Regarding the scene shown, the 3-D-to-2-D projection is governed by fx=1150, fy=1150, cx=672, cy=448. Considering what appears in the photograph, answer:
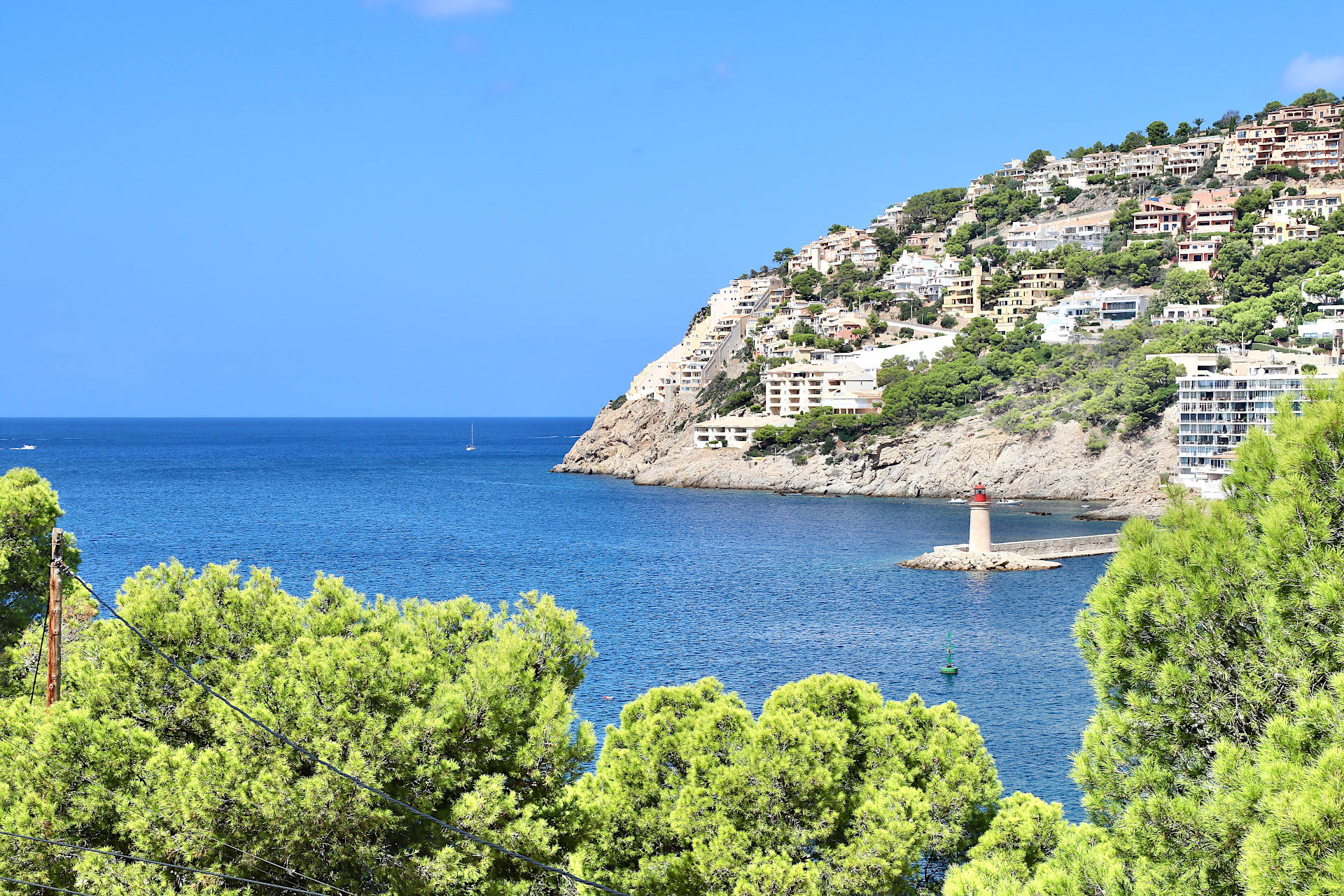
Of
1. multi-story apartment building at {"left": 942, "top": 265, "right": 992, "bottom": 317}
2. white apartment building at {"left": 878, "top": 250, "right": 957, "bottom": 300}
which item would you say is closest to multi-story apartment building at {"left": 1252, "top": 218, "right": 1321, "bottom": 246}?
multi-story apartment building at {"left": 942, "top": 265, "right": 992, "bottom": 317}

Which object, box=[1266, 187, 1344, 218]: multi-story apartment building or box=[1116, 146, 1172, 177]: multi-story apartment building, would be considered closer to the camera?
box=[1266, 187, 1344, 218]: multi-story apartment building

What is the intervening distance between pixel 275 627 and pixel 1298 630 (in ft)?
30.7

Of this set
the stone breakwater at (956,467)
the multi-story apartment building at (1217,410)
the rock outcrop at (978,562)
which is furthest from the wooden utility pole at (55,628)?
the stone breakwater at (956,467)

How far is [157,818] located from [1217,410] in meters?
58.8

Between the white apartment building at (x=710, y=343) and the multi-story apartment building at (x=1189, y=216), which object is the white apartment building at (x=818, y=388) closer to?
the white apartment building at (x=710, y=343)

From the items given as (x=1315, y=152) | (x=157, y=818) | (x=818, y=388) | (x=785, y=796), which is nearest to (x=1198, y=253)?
(x=1315, y=152)

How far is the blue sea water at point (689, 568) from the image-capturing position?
89.4 ft

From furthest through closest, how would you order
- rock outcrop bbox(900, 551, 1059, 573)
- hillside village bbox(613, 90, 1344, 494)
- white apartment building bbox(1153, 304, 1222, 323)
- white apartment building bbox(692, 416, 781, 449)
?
white apartment building bbox(692, 416, 781, 449) → white apartment building bbox(1153, 304, 1222, 323) → hillside village bbox(613, 90, 1344, 494) → rock outcrop bbox(900, 551, 1059, 573)

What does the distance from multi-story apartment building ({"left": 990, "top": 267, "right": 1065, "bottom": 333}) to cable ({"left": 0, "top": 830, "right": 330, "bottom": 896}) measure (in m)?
88.0

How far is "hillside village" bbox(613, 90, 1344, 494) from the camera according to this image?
7150 cm

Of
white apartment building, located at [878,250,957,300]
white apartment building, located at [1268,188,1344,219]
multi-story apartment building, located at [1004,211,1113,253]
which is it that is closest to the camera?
white apartment building, located at [1268,188,1344,219]

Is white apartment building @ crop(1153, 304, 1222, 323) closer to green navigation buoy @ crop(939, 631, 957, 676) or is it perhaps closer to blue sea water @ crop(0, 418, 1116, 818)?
blue sea water @ crop(0, 418, 1116, 818)

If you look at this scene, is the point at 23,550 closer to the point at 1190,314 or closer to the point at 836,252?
the point at 1190,314

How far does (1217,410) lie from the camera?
58.9 metres
